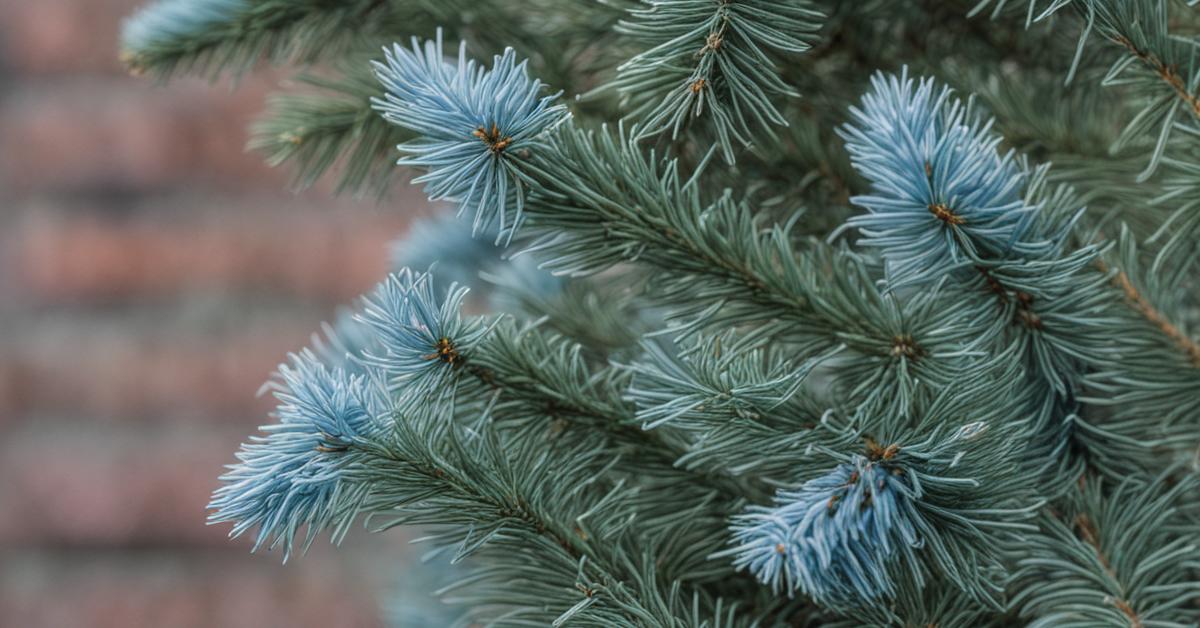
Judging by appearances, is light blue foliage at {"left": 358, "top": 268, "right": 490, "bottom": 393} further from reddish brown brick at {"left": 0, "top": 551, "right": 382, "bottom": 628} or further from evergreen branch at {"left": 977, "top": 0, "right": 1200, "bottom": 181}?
reddish brown brick at {"left": 0, "top": 551, "right": 382, "bottom": 628}

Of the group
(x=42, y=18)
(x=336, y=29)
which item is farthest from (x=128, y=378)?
(x=336, y=29)

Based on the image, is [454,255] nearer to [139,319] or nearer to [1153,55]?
[1153,55]

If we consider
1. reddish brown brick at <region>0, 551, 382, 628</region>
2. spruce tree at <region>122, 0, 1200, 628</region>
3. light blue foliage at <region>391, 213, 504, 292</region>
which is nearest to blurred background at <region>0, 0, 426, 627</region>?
reddish brown brick at <region>0, 551, 382, 628</region>

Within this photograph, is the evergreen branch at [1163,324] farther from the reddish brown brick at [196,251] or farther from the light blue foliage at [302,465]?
the reddish brown brick at [196,251]

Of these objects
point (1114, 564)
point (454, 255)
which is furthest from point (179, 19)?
point (1114, 564)

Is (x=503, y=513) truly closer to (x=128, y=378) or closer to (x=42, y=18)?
(x=128, y=378)

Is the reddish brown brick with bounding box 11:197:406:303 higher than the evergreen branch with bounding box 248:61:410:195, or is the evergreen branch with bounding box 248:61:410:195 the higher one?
the reddish brown brick with bounding box 11:197:406:303

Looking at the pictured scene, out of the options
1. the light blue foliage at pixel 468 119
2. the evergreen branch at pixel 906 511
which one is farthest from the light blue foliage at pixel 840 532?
the light blue foliage at pixel 468 119
